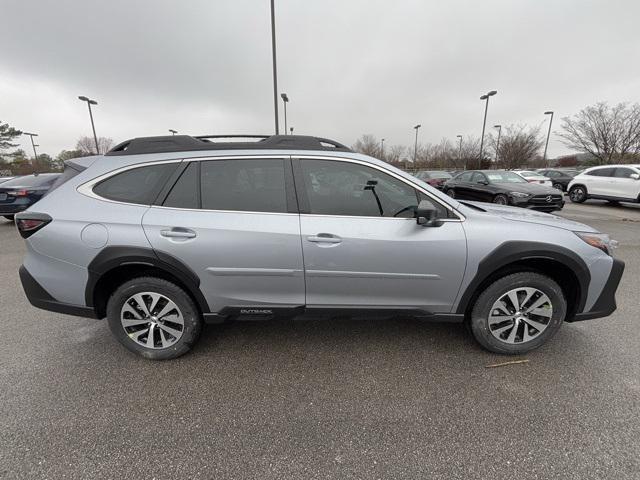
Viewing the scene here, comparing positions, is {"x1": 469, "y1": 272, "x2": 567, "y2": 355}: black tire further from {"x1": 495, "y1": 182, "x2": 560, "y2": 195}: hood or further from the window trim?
{"x1": 495, "y1": 182, "x2": 560, "y2": 195}: hood

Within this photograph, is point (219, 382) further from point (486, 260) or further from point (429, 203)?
point (486, 260)

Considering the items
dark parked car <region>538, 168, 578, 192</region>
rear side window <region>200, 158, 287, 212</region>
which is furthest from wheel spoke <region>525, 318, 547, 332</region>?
dark parked car <region>538, 168, 578, 192</region>

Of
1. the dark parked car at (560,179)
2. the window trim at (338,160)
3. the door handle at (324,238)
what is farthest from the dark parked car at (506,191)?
the dark parked car at (560,179)

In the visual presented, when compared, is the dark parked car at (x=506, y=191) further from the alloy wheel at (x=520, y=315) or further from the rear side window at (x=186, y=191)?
the rear side window at (x=186, y=191)

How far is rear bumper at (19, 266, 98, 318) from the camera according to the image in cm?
256

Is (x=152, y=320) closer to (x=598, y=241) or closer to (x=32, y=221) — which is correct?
(x=32, y=221)

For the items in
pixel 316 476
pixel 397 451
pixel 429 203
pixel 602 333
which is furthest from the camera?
pixel 602 333

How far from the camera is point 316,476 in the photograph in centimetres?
167

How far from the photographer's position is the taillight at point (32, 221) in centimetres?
243

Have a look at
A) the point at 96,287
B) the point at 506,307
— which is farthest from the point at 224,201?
the point at 506,307

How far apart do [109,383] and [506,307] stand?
327 cm

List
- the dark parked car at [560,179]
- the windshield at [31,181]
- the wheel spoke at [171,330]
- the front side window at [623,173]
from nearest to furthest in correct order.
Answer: the wheel spoke at [171,330]
the windshield at [31,181]
the front side window at [623,173]
the dark parked car at [560,179]

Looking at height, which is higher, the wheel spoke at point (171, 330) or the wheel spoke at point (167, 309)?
the wheel spoke at point (167, 309)

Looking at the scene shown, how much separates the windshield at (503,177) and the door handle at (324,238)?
32.9 ft
